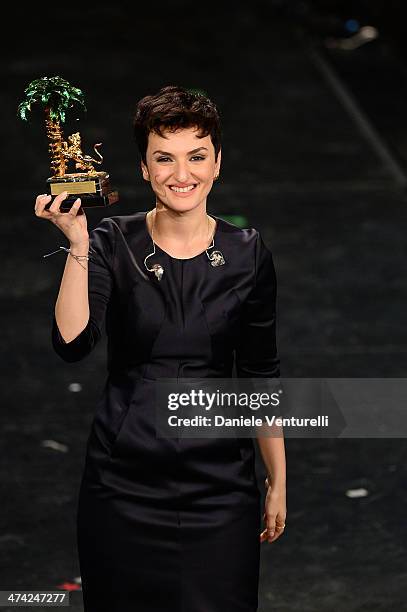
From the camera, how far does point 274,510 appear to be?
3.61 metres

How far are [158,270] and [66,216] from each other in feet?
1.16

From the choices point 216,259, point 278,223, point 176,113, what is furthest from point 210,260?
point 278,223

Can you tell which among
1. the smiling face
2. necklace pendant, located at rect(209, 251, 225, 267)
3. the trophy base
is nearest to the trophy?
the trophy base

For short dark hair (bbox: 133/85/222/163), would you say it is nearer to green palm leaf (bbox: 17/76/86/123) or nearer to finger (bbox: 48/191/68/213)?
green palm leaf (bbox: 17/76/86/123)

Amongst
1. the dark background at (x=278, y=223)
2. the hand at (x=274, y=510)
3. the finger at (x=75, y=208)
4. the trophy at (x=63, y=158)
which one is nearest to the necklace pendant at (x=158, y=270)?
the trophy at (x=63, y=158)

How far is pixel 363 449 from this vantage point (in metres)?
6.50

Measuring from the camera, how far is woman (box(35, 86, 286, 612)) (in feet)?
11.0

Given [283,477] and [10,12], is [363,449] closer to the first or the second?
[283,477]

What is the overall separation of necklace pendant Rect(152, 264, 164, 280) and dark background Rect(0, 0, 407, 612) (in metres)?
0.92

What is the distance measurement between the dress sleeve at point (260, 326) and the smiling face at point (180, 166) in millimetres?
272

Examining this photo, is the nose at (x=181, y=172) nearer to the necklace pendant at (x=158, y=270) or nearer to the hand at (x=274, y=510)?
the necklace pendant at (x=158, y=270)

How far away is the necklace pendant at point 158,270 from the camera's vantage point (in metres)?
3.40

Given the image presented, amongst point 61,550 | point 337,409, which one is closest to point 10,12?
point 337,409

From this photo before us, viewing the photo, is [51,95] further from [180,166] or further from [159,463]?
[159,463]
